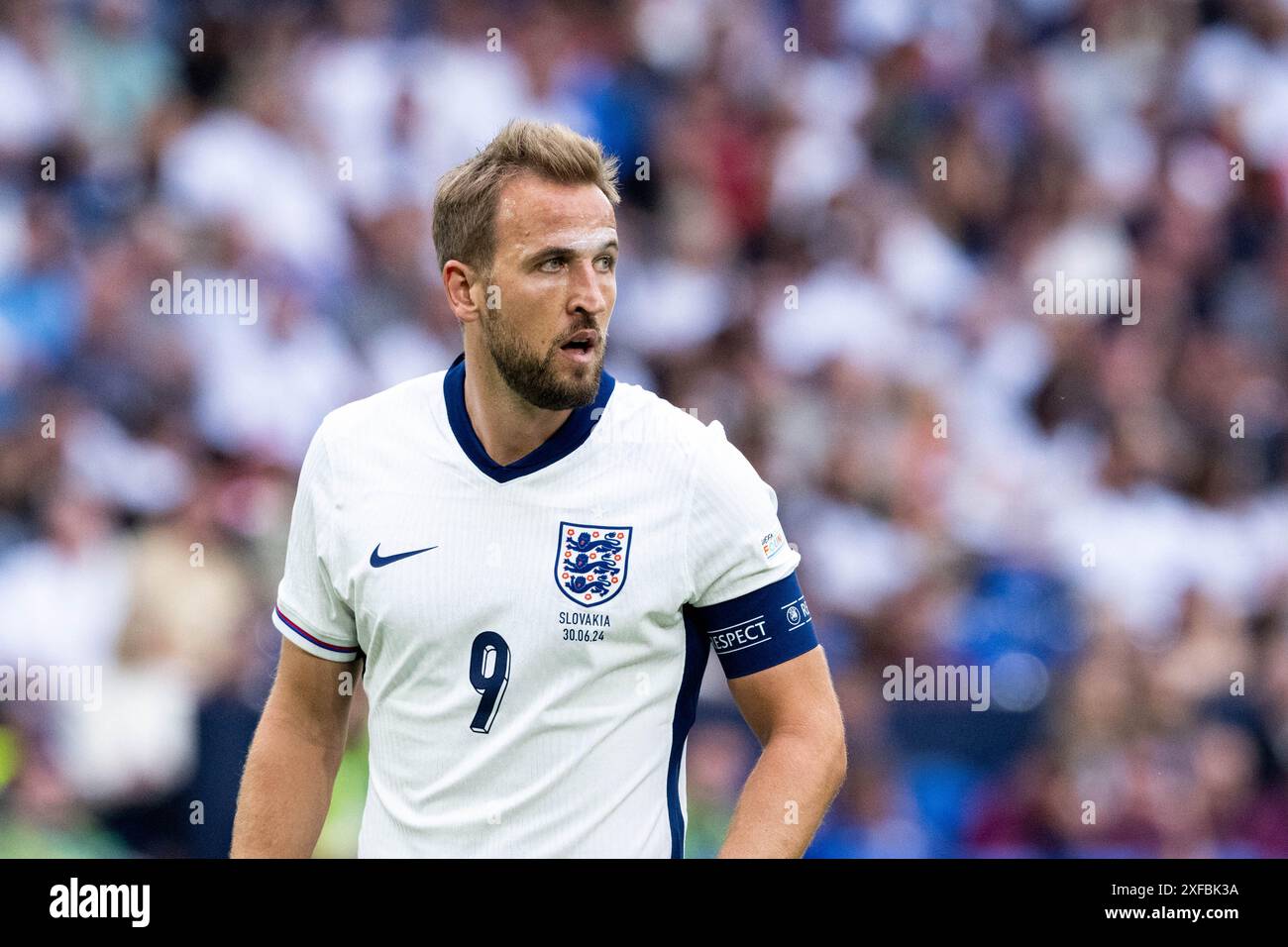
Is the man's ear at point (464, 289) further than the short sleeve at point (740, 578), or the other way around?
the man's ear at point (464, 289)

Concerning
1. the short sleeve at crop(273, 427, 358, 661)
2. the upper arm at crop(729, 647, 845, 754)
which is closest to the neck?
the short sleeve at crop(273, 427, 358, 661)

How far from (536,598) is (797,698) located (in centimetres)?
49

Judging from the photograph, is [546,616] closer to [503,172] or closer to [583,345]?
[583,345]

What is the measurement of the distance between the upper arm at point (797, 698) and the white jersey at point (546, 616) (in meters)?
0.02

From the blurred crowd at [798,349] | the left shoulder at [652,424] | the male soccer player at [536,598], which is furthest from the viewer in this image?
the blurred crowd at [798,349]

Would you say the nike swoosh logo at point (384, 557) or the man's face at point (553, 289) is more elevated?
the man's face at point (553, 289)

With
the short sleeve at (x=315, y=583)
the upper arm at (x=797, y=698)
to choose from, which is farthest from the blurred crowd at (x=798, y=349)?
the upper arm at (x=797, y=698)

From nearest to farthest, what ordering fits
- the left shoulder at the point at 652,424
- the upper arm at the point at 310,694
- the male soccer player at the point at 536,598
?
the male soccer player at the point at 536,598, the left shoulder at the point at 652,424, the upper arm at the point at 310,694

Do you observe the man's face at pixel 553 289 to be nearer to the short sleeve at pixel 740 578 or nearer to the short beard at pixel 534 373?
the short beard at pixel 534 373

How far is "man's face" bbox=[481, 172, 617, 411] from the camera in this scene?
10.1ft

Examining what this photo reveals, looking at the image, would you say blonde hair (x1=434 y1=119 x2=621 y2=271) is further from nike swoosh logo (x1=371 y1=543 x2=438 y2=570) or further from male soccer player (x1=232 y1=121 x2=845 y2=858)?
nike swoosh logo (x1=371 y1=543 x2=438 y2=570)

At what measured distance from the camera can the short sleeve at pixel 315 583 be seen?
10.3ft

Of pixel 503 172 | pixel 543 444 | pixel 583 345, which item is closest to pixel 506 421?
pixel 543 444

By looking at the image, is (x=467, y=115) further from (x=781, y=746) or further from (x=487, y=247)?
(x=781, y=746)
